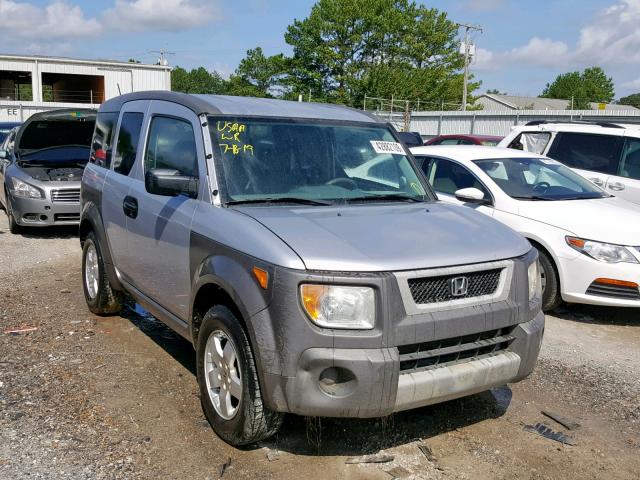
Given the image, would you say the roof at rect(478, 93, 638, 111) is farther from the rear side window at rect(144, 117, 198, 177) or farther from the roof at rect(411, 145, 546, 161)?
the rear side window at rect(144, 117, 198, 177)

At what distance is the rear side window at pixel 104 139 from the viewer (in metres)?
5.72

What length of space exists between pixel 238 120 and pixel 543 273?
361 cm

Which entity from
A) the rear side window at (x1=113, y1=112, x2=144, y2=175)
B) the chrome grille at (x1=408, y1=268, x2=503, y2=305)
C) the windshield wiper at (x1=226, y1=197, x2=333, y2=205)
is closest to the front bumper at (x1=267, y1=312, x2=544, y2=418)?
the chrome grille at (x1=408, y1=268, x2=503, y2=305)

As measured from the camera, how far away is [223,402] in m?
3.77

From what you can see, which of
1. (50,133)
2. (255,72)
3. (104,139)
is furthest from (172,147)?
(255,72)

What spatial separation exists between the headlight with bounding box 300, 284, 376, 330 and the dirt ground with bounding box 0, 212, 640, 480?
0.91 m

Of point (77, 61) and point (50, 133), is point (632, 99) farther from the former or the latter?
point (50, 133)

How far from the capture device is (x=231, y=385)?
3.66 meters

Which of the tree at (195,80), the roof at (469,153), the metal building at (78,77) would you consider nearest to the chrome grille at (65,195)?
the roof at (469,153)

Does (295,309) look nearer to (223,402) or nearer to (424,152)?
(223,402)

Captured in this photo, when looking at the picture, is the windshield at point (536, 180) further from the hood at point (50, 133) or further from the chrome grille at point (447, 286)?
the hood at point (50, 133)

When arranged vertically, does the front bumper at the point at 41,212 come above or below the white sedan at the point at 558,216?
below

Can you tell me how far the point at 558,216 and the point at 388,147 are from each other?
8.25 feet

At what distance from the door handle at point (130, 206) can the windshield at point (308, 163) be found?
1.04m
